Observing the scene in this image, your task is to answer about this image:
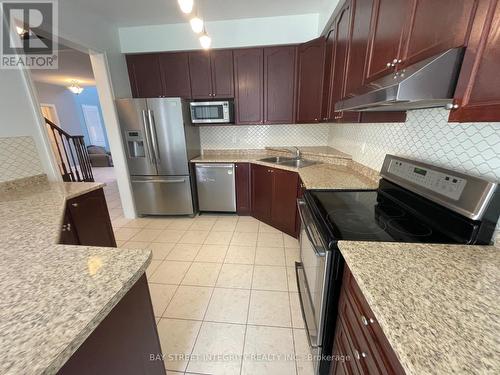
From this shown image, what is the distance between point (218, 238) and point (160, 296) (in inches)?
38.6

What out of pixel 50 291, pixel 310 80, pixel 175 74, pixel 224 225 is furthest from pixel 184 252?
pixel 310 80

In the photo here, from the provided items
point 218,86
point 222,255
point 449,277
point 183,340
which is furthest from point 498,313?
point 218,86

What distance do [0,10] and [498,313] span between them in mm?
3331

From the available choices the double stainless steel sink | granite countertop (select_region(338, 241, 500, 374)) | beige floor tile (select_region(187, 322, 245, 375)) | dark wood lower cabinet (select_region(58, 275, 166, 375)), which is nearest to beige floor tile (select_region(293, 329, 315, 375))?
beige floor tile (select_region(187, 322, 245, 375))

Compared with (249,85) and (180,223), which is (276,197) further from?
(249,85)

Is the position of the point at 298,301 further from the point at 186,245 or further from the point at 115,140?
the point at 115,140

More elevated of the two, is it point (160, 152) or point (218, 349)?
point (160, 152)

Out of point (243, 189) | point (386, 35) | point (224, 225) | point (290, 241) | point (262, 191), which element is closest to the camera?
point (386, 35)

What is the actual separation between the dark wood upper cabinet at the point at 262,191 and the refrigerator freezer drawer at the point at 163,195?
935 mm

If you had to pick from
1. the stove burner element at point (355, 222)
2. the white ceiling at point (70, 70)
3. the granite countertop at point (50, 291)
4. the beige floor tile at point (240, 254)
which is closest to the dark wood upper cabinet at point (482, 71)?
the stove burner element at point (355, 222)

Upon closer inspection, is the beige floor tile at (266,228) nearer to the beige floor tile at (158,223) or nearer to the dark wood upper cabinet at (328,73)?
the beige floor tile at (158,223)

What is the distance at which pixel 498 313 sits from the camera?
563mm

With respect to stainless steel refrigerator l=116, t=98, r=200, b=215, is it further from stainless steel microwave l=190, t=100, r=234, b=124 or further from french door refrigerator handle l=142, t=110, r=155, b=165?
stainless steel microwave l=190, t=100, r=234, b=124

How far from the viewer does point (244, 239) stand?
8.64ft
